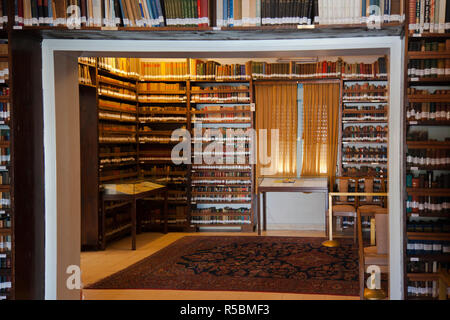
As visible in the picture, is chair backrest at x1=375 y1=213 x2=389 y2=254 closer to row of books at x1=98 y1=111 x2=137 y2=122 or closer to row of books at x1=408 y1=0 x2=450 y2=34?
row of books at x1=408 y1=0 x2=450 y2=34

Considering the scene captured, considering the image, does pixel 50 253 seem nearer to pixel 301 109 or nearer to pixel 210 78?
pixel 210 78

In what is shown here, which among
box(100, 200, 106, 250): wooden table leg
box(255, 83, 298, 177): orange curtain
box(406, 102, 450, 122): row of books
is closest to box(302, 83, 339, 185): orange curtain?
box(255, 83, 298, 177): orange curtain

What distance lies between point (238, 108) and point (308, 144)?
4.99 ft

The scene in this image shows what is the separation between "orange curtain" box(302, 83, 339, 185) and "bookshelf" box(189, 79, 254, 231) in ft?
3.62

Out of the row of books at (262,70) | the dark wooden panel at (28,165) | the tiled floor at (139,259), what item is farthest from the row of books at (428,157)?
the row of books at (262,70)

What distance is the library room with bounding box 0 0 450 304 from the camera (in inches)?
136

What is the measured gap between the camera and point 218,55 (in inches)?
157

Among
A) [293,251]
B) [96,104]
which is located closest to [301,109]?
[293,251]

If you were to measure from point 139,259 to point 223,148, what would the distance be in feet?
9.87

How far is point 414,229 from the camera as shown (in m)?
3.64

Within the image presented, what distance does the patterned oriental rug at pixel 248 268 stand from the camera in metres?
5.09

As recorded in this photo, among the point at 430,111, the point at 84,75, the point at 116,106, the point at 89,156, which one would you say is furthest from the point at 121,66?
the point at 430,111

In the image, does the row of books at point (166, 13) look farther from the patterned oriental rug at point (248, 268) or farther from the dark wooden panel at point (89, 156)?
the dark wooden panel at point (89, 156)
